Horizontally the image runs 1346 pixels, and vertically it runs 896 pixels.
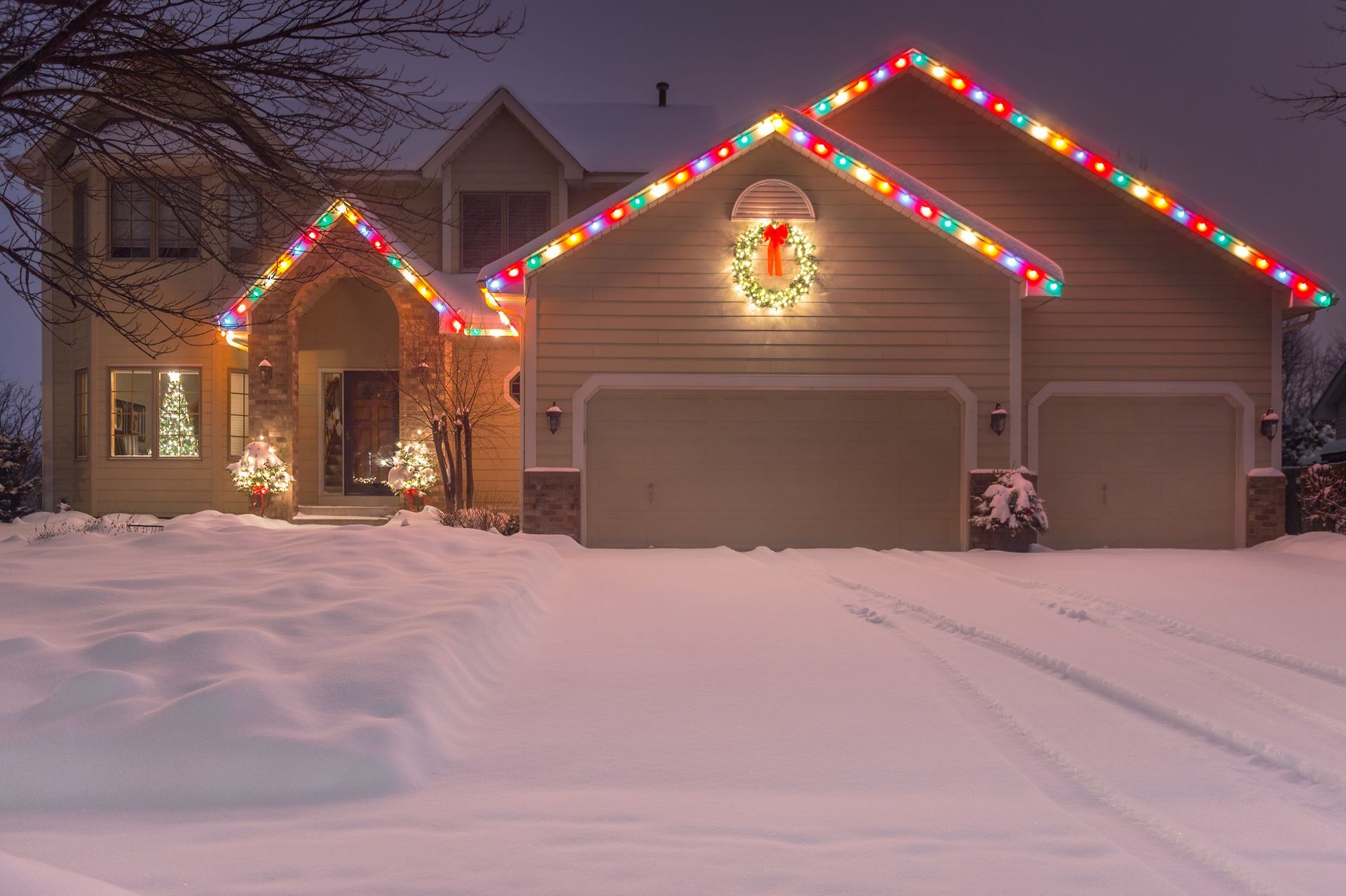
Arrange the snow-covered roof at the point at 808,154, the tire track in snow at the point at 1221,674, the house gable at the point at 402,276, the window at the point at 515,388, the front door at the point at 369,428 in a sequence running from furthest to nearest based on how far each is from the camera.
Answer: the front door at the point at 369,428, the window at the point at 515,388, the house gable at the point at 402,276, the snow-covered roof at the point at 808,154, the tire track in snow at the point at 1221,674

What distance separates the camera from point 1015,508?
34.2ft

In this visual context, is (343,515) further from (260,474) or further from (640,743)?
(640,743)

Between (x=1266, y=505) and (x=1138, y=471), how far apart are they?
64.3 inches

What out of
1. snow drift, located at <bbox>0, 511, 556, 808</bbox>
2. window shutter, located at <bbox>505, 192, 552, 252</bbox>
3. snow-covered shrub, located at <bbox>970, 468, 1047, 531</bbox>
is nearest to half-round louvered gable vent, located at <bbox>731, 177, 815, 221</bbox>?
snow-covered shrub, located at <bbox>970, 468, 1047, 531</bbox>

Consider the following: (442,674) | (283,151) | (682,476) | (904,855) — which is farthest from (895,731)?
(682,476)

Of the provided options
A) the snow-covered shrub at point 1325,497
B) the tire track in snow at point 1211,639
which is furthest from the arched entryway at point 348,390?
the snow-covered shrub at point 1325,497

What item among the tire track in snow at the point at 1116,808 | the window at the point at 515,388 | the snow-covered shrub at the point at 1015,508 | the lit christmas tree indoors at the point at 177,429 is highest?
the window at the point at 515,388

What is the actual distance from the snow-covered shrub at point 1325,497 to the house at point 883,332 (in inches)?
18.7

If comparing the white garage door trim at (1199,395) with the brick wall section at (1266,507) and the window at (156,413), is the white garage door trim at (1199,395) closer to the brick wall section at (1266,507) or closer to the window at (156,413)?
the brick wall section at (1266,507)

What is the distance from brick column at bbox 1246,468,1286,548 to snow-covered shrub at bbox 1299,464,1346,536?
1.07ft

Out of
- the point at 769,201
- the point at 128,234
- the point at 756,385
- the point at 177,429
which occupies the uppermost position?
the point at 128,234

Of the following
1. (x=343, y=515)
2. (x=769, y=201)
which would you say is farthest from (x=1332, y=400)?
(x=343, y=515)

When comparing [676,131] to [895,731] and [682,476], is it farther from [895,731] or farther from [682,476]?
[895,731]

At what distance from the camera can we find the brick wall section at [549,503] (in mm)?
10766
